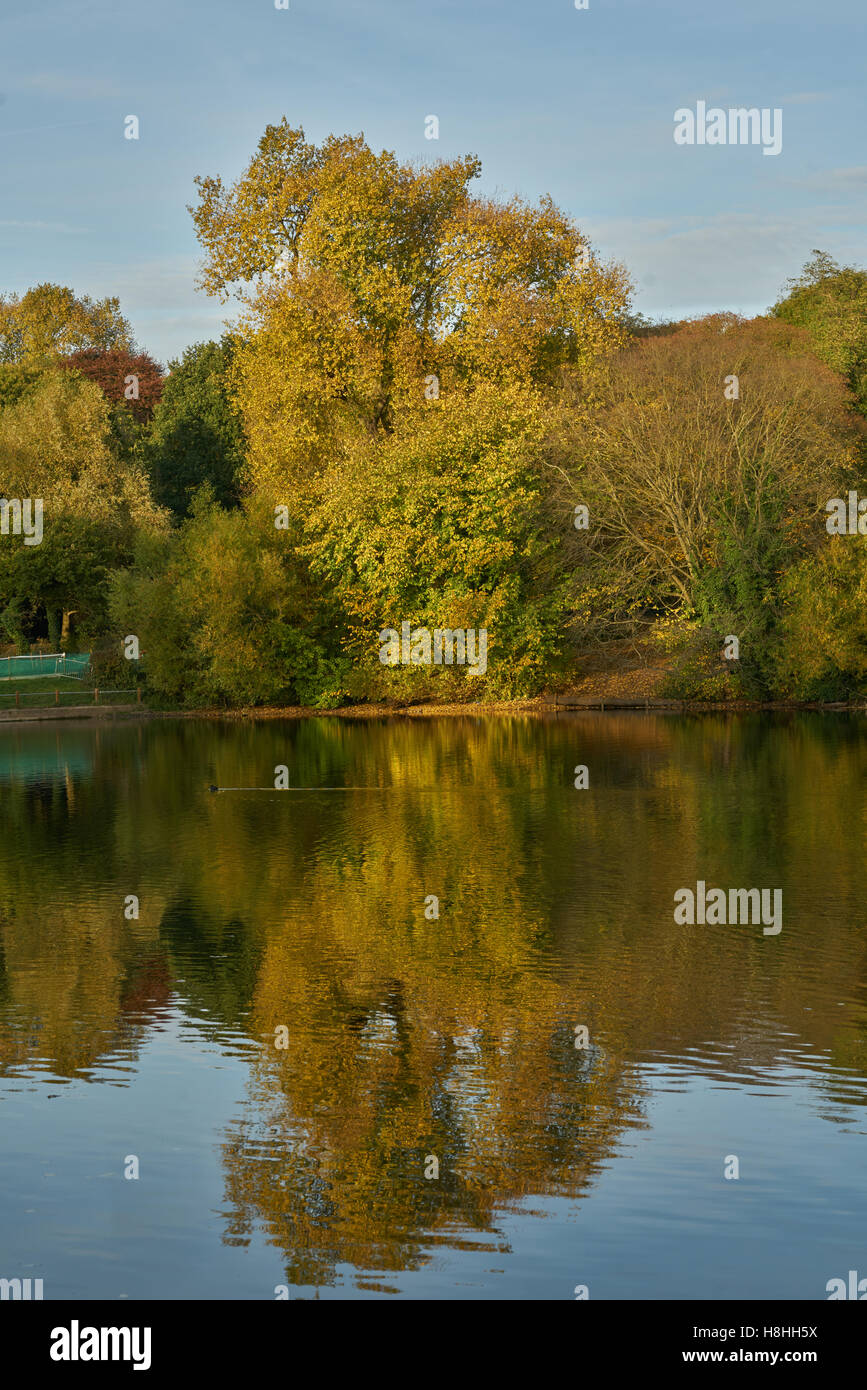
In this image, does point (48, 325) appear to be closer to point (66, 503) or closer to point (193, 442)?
point (193, 442)

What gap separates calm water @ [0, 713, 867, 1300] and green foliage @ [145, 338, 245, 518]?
178 ft

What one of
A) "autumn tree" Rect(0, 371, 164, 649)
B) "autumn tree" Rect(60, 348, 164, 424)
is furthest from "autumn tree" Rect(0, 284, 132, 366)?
"autumn tree" Rect(0, 371, 164, 649)

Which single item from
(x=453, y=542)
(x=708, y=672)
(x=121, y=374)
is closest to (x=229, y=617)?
(x=453, y=542)

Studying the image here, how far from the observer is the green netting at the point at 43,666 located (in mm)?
58281

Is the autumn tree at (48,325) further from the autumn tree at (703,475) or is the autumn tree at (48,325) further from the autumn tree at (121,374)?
the autumn tree at (703,475)

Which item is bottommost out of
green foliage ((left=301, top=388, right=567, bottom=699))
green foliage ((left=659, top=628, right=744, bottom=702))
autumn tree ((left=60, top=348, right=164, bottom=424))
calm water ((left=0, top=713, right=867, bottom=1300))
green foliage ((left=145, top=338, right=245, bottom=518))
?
calm water ((left=0, top=713, right=867, bottom=1300))

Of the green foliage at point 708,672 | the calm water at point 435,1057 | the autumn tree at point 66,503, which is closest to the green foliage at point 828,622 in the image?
the green foliage at point 708,672

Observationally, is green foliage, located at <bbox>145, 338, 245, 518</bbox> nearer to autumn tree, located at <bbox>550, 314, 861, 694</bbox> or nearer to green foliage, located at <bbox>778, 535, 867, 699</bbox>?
autumn tree, located at <bbox>550, 314, 861, 694</bbox>

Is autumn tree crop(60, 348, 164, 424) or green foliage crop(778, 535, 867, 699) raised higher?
autumn tree crop(60, 348, 164, 424)

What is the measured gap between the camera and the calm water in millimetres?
8195

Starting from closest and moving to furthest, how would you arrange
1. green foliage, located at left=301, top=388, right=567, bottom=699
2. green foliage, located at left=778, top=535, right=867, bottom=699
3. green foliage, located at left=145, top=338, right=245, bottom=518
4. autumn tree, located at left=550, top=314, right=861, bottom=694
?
green foliage, located at left=778, top=535, right=867, bottom=699 → autumn tree, located at left=550, top=314, right=861, bottom=694 → green foliage, located at left=301, top=388, right=567, bottom=699 → green foliage, located at left=145, top=338, right=245, bottom=518

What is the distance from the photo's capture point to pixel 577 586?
52.6 meters
